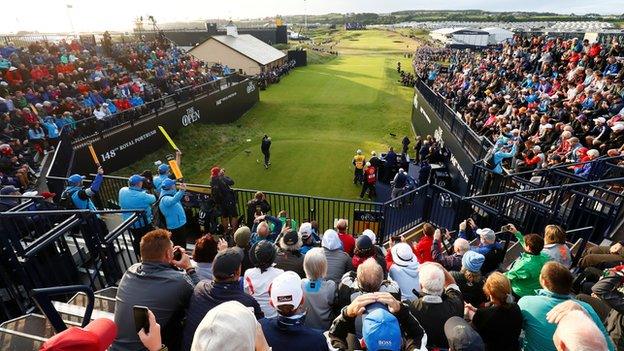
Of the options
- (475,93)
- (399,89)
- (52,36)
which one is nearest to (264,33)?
(399,89)

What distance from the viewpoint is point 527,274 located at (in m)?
4.40

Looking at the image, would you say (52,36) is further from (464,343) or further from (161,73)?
(464,343)

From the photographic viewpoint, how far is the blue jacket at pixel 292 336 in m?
2.72

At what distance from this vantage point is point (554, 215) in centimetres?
693

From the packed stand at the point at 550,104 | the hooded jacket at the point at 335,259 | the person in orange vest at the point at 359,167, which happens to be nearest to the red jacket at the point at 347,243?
the hooded jacket at the point at 335,259

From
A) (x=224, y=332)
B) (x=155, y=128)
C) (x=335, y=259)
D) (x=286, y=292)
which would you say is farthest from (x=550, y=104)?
(x=155, y=128)

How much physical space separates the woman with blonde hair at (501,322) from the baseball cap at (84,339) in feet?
9.98

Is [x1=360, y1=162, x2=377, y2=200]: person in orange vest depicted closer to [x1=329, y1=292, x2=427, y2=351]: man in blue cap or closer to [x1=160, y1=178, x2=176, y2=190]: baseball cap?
[x1=160, y1=178, x2=176, y2=190]: baseball cap

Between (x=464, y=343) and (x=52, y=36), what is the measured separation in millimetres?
28724

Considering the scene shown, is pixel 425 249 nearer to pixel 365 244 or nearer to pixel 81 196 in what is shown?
pixel 365 244

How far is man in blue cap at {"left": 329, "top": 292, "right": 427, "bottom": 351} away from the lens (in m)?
2.57

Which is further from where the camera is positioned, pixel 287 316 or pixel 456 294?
pixel 456 294

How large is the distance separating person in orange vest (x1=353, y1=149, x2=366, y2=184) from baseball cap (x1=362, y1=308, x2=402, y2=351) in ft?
36.7

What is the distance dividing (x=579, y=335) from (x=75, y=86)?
19094 mm
